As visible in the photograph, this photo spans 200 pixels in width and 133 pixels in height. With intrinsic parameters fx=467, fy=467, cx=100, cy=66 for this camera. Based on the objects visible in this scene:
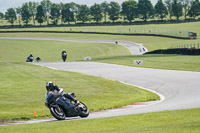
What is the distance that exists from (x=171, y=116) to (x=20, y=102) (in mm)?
7707

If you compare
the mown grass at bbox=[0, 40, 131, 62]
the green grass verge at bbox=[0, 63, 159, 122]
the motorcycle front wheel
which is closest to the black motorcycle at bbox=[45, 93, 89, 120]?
the motorcycle front wheel

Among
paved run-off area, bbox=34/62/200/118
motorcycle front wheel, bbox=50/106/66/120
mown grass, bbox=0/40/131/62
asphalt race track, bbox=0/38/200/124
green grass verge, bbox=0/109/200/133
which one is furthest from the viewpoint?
mown grass, bbox=0/40/131/62

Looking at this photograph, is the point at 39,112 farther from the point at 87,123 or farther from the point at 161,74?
the point at 161,74

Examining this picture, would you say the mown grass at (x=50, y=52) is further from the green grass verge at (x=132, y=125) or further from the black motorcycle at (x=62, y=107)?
the green grass verge at (x=132, y=125)

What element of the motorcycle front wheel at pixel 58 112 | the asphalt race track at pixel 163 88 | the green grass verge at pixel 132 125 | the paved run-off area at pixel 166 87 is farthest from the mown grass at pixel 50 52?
the green grass verge at pixel 132 125

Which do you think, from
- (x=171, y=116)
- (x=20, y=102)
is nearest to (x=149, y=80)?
(x=20, y=102)

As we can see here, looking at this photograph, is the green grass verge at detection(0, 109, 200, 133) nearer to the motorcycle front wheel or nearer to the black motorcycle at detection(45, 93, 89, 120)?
the motorcycle front wheel

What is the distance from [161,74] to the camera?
115 ft

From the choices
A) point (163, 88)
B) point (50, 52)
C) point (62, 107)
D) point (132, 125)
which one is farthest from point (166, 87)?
point (50, 52)

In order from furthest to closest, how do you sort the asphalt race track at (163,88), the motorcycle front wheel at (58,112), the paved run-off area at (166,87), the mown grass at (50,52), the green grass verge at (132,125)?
the mown grass at (50,52)
the paved run-off area at (166,87)
the asphalt race track at (163,88)
the motorcycle front wheel at (58,112)
the green grass verge at (132,125)

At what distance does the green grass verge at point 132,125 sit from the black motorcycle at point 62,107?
834mm

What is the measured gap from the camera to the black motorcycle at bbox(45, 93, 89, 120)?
55.1ft

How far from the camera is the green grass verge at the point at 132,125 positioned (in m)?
13.3

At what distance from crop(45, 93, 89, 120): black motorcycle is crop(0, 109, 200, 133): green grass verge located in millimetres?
834
